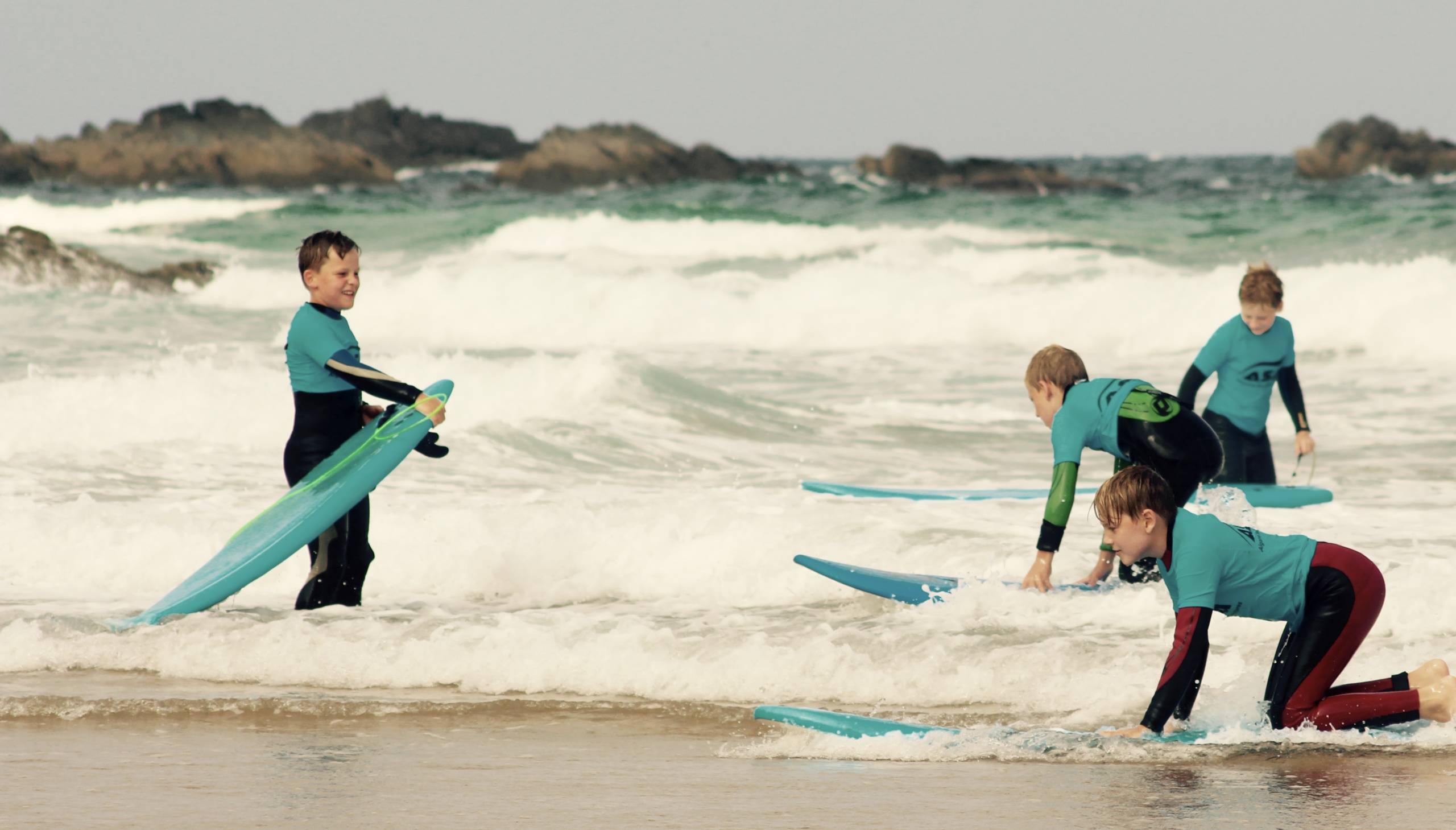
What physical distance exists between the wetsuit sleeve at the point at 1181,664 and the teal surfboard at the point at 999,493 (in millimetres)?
3773

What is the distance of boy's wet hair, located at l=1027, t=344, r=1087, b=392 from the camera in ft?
16.6

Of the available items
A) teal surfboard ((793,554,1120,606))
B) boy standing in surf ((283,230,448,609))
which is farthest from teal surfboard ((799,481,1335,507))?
boy standing in surf ((283,230,448,609))

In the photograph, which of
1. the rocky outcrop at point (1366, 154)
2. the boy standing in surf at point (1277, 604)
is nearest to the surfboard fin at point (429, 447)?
the boy standing in surf at point (1277, 604)

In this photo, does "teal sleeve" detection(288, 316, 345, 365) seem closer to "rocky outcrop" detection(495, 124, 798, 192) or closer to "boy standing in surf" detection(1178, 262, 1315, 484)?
"boy standing in surf" detection(1178, 262, 1315, 484)

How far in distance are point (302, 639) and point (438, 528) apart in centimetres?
190

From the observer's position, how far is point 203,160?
220ft

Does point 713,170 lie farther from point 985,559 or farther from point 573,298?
point 985,559

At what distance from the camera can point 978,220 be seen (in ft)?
105

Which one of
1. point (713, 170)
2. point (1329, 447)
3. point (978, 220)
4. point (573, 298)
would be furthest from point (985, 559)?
point (713, 170)

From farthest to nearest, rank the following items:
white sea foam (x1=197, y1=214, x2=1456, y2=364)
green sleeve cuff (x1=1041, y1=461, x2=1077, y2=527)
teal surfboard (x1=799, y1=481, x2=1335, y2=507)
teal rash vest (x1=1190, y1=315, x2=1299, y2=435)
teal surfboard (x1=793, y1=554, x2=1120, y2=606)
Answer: white sea foam (x1=197, y1=214, x2=1456, y2=364)
teal surfboard (x1=799, y1=481, x2=1335, y2=507)
teal rash vest (x1=1190, y1=315, x2=1299, y2=435)
teal surfboard (x1=793, y1=554, x2=1120, y2=606)
green sleeve cuff (x1=1041, y1=461, x2=1077, y2=527)

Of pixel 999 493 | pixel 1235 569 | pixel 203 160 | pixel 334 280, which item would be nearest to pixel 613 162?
pixel 203 160

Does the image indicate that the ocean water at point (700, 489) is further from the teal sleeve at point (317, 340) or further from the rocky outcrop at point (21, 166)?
the rocky outcrop at point (21, 166)

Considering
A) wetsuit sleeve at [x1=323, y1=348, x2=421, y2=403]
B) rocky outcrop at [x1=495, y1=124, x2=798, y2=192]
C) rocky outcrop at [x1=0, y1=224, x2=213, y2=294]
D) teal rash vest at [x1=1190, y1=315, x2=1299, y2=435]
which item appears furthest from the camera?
rocky outcrop at [x1=495, y1=124, x2=798, y2=192]

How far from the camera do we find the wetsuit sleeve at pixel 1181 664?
3.79 m
